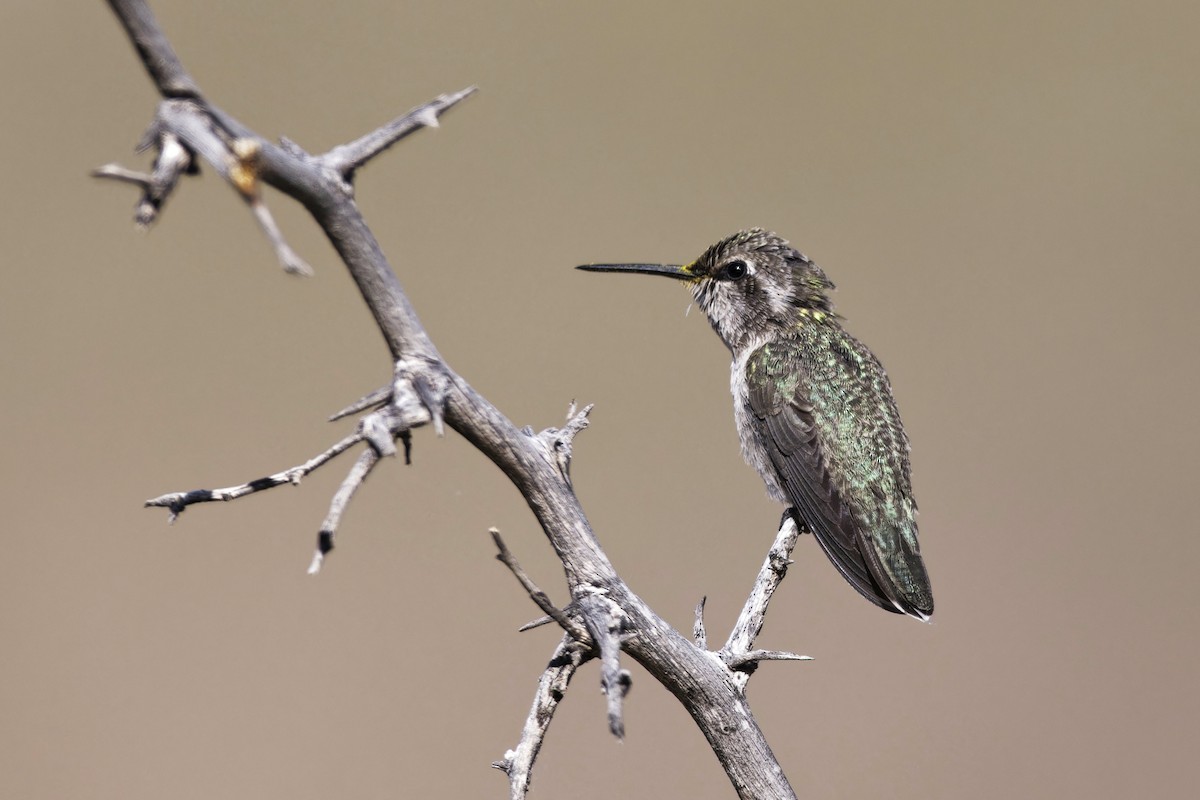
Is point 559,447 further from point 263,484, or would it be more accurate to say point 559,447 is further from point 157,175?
point 157,175

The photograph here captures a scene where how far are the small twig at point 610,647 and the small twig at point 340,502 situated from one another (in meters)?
0.41

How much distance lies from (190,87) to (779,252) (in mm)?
3320

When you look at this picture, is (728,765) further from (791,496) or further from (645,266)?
(645,266)

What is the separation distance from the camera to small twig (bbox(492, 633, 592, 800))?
5.74 feet

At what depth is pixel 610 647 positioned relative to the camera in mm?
1623

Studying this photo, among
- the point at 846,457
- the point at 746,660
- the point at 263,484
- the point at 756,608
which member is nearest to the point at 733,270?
the point at 846,457

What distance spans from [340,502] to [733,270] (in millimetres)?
3148

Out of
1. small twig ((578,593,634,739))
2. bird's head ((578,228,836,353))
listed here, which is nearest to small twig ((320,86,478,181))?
small twig ((578,593,634,739))

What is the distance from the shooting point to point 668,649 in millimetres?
1865

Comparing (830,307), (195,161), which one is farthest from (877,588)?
(195,161)

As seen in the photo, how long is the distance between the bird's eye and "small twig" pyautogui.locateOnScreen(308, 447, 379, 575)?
121 inches

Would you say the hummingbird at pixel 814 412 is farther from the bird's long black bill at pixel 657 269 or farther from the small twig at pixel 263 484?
the small twig at pixel 263 484

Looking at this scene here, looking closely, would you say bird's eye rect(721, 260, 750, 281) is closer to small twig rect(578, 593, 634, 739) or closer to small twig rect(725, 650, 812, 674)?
small twig rect(725, 650, 812, 674)

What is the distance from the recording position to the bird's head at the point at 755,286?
4293mm
